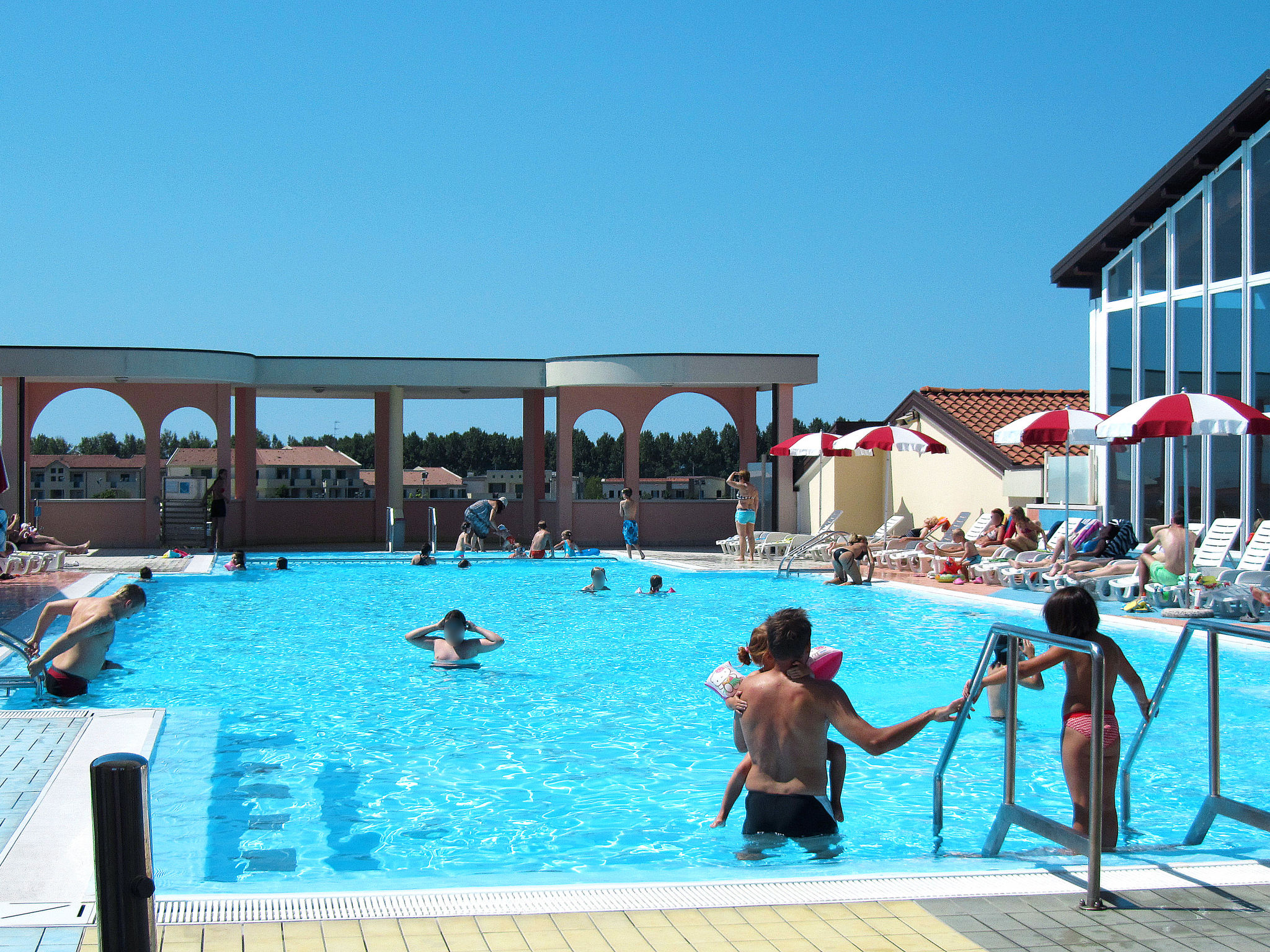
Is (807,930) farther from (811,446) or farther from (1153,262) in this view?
(811,446)

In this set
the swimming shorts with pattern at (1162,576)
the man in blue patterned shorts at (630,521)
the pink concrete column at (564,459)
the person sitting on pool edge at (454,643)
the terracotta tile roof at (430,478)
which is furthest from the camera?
the terracotta tile roof at (430,478)

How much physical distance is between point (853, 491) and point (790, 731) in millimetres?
18626

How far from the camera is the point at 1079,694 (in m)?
3.98

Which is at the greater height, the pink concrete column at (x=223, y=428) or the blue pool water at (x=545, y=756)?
the pink concrete column at (x=223, y=428)

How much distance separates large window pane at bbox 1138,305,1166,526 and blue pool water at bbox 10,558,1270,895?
4.58 meters

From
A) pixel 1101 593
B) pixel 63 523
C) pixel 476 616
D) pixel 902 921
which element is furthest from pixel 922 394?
pixel 902 921

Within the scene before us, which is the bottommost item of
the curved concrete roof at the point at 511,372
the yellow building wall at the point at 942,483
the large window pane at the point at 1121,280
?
the yellow building wall at the point at 942,483

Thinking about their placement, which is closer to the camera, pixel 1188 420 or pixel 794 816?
pixel 794 816

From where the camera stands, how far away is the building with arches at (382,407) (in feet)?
63.7

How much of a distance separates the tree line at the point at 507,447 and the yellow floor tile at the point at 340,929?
1868 cm

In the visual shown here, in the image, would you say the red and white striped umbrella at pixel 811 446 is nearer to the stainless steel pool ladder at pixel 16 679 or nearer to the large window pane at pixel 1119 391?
the large window pane at pixel 1119 391

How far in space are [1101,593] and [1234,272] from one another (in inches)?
196

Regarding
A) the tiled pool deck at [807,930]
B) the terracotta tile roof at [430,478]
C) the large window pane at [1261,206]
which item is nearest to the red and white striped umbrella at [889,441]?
the large window pane at [1261,206]

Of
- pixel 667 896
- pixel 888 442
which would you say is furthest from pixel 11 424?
pixel 667 896
